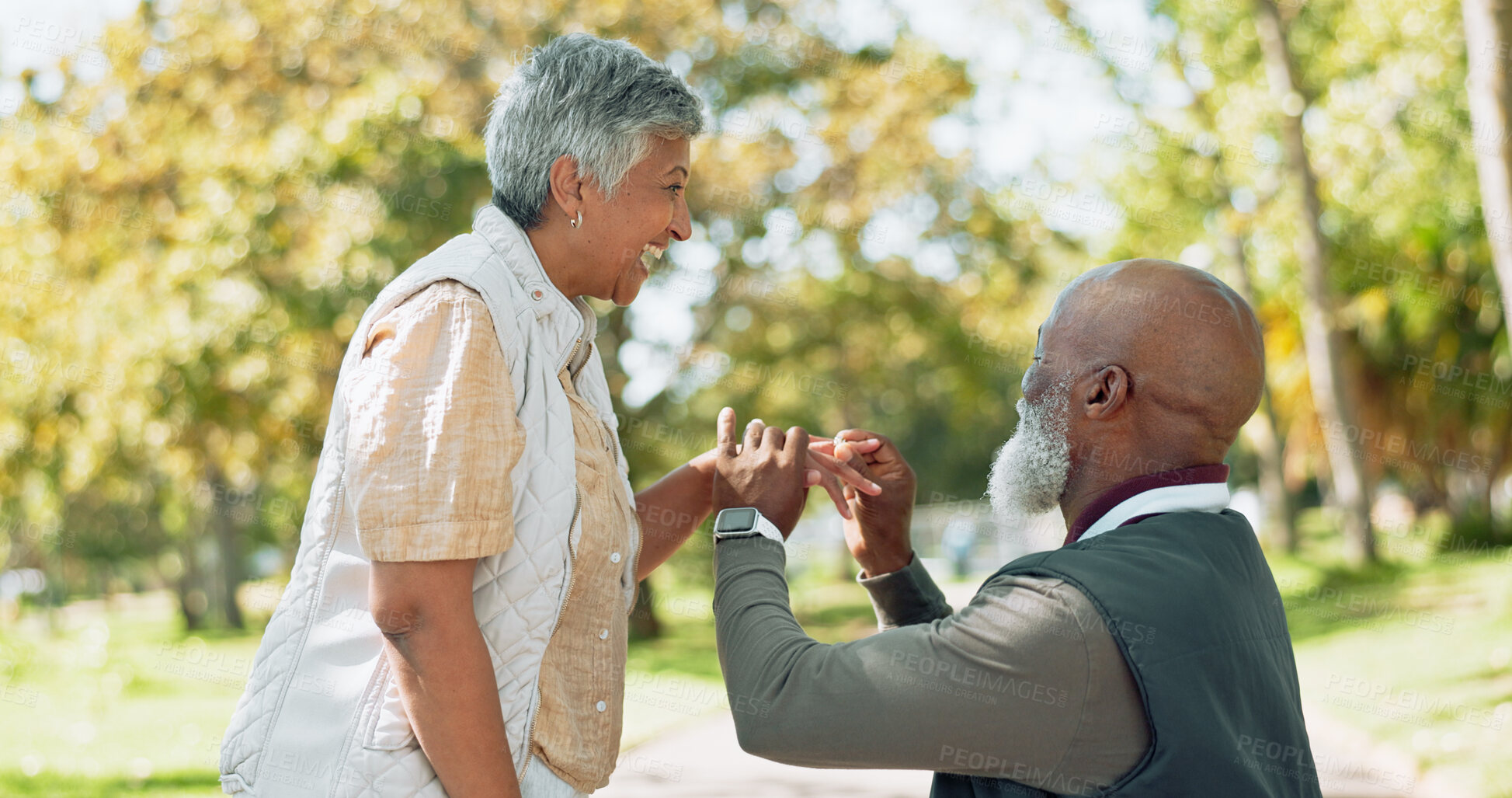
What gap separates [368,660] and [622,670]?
48 cm

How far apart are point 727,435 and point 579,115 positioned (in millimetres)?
730

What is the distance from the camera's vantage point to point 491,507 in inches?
69.7

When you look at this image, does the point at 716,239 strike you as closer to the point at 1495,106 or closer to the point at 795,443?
the point at 1495,106

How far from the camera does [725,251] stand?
15.0m

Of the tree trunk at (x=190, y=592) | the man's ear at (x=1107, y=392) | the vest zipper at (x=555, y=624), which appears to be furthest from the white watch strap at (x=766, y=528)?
the tree trunk at (x=190, y=592)

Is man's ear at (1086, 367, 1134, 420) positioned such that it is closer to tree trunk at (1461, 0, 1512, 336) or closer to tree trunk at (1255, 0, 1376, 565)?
tree trunk at (1461, 0, 1512, 336)

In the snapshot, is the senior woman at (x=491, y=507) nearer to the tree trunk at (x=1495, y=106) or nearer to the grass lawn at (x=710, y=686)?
the grass lawn at (x=710, y=686)

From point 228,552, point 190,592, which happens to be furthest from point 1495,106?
point 190,592

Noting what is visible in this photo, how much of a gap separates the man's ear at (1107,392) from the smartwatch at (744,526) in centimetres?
65

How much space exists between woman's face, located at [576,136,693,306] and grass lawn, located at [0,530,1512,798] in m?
5.24

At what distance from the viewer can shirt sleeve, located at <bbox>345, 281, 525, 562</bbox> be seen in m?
1.73

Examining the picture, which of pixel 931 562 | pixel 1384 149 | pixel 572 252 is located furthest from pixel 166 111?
pixel 931 562

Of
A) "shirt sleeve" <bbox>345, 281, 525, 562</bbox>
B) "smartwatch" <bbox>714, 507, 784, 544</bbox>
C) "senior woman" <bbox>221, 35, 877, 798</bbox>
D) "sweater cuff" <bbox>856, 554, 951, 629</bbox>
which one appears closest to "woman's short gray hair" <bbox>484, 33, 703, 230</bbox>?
"senior woman" <bbox>221, 35, 877, 798</bbox>

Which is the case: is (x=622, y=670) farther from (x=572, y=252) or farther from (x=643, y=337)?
(x=643, y=337)
